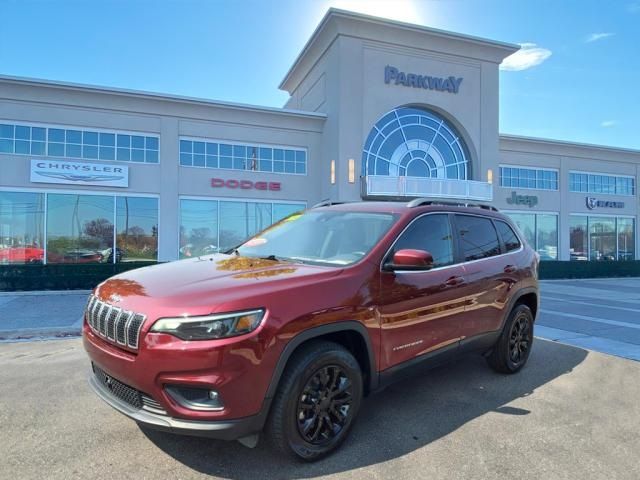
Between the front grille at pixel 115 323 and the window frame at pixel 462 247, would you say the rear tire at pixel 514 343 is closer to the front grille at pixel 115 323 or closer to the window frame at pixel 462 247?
the window frame at pixel 462 247

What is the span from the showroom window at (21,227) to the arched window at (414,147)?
1409cm

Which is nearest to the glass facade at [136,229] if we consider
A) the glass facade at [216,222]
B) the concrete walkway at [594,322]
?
the glass facade at [216,222]

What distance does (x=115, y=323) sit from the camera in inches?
113

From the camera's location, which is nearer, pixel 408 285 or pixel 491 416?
pixel 408 285

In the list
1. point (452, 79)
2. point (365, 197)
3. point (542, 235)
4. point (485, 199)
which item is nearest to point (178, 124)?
point (365, 197)

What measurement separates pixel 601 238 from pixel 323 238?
99.4 ft

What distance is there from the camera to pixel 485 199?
75.4 ft

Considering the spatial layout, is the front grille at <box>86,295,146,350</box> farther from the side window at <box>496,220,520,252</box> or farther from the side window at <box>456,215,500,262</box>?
the side window at <box>496,220,520,252</box>

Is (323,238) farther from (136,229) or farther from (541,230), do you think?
(541,230)

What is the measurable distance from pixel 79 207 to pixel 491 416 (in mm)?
17817

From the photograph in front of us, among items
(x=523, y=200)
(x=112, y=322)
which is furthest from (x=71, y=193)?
(x=523, y=200)

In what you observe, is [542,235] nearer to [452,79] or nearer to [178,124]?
[452,79]

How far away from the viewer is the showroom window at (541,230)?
25328mm

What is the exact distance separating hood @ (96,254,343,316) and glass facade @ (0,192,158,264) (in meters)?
15.8
